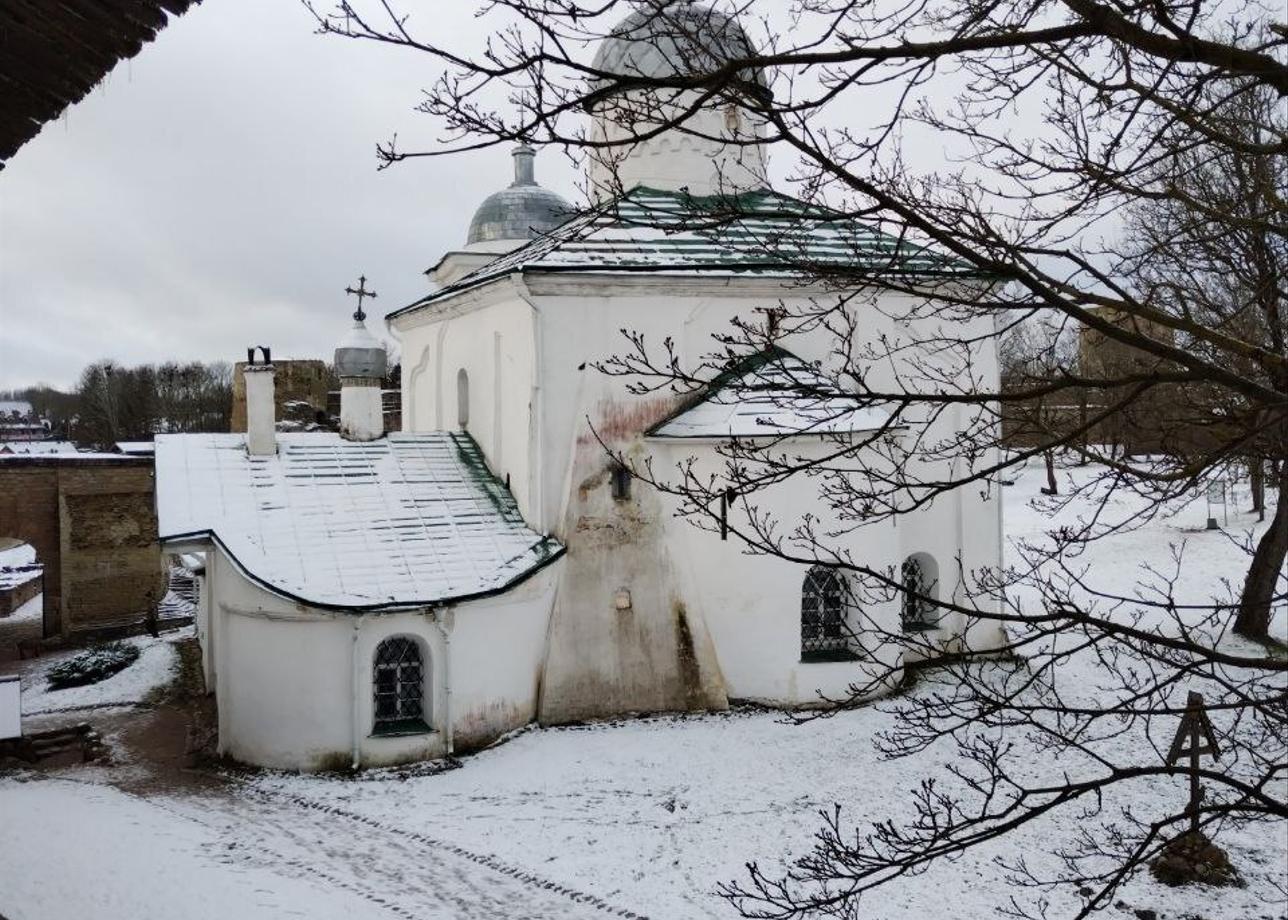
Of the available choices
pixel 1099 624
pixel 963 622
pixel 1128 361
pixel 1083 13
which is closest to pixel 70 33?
pixel 1083 13

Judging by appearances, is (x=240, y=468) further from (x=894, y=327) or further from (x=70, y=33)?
(x=70, y=33)

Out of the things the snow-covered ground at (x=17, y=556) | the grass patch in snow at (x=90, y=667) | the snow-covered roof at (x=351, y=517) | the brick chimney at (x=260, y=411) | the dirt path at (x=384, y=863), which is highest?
the brick chimney at (x=260, y=411)

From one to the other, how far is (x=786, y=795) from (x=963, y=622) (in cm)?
583

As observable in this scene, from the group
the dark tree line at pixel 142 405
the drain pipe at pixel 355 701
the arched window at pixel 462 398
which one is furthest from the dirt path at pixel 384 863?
the dark tree line at pixel 142 405

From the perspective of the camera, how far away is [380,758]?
1189 centimetres

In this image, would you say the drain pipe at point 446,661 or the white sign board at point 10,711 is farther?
the drain pipe at point 446,661

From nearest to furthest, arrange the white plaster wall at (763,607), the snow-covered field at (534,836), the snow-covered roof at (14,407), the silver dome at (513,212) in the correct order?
the snow-covered field at (534,836) → the white plaster wall at (763,607) → the silver dome at (513,212) → the snow-covered roof at (14,407)

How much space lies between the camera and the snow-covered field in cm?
817

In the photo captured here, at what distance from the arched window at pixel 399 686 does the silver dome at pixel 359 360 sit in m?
5.34

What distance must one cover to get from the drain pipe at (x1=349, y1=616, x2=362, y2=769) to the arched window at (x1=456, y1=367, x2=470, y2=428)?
5248mm

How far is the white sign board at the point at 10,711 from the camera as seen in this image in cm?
1195

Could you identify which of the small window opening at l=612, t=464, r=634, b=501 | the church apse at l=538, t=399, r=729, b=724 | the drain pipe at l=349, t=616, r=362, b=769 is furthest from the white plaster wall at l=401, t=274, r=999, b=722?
the drain pipe at l=349, t=616, r=362, b=769

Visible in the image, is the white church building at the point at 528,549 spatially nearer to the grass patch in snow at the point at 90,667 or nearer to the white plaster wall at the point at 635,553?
the white plaster wall at the point at 635,553

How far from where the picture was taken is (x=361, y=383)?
15773mm
